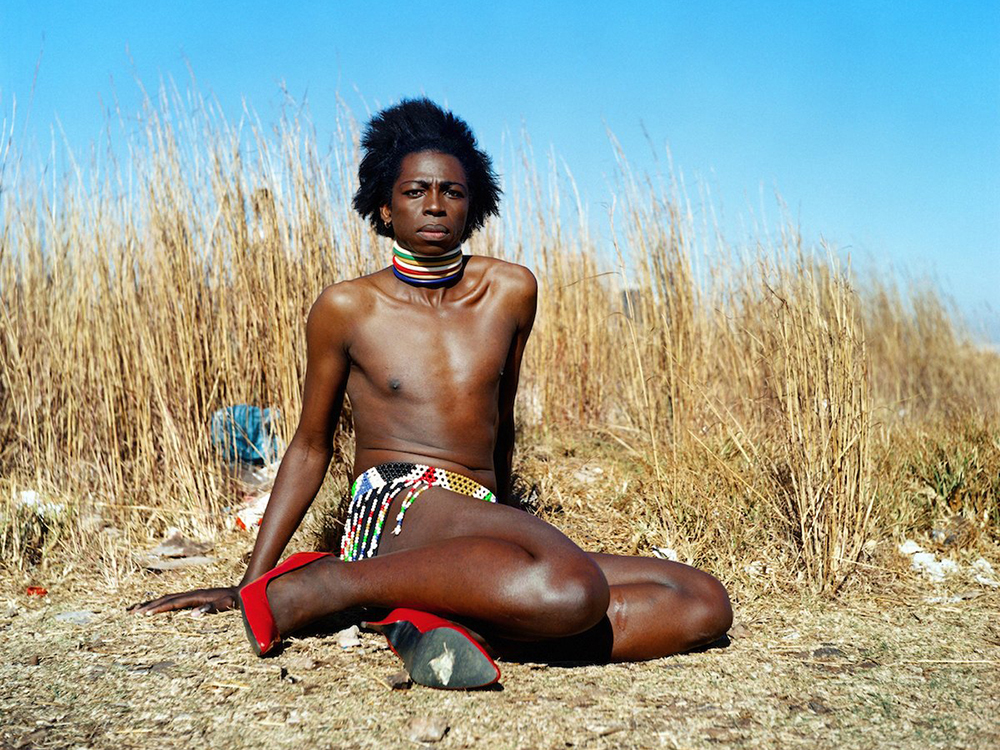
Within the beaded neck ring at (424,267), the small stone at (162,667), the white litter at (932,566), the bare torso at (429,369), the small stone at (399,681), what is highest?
the beaded neck ring at (424,267)

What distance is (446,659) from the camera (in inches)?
68.1

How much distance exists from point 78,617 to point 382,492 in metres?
0.90

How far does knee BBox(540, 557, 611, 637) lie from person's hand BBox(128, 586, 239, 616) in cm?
94

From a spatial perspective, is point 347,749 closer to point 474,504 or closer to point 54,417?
point 474,504

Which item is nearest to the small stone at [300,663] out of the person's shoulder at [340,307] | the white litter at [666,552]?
the person's shoulder at [340,307]

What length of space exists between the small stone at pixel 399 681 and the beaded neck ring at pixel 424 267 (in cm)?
95

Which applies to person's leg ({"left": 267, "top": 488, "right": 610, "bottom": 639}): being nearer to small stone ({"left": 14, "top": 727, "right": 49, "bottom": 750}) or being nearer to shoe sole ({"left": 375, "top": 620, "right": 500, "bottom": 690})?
shoe sole ({"left": 375, "top": 620, "right": 500, "bottom": 690})

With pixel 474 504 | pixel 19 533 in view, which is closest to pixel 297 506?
pixel 474 504

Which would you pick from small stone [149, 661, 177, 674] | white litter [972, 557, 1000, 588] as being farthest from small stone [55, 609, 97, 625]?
white litter [972, 557, 1000, 588]

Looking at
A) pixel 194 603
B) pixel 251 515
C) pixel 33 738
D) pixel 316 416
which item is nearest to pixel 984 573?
pixel 316 416

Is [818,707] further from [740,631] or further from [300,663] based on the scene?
[300,663]

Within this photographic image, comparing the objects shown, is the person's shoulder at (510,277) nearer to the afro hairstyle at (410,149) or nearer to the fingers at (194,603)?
the afro hairstyle at (410,149)

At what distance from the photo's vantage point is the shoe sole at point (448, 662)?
1718 millimetres

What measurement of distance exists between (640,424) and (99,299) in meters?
2.21
